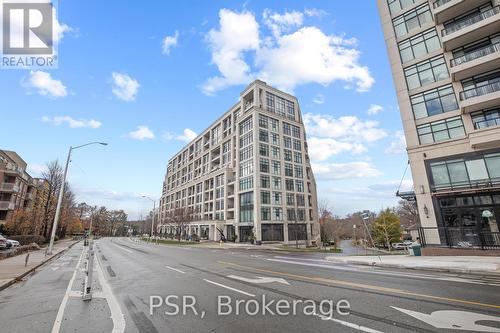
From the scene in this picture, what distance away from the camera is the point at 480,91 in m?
22.0

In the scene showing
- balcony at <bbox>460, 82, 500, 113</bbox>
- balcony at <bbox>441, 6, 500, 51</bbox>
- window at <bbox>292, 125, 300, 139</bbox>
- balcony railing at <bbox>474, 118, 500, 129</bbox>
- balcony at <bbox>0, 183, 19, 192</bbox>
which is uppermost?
window at <bbox>292, 125, 300, 139</bbox>

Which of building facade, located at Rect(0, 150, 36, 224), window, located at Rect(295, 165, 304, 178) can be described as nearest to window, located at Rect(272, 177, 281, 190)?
window, located at Rect(295, 165, 304, 178)

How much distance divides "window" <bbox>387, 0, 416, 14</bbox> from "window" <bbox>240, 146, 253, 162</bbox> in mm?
34661

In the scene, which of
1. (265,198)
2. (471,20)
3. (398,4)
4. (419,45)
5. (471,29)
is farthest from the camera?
(265,198)

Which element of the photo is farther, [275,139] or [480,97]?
[275,139]

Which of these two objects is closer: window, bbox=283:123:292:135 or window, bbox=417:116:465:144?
window, bbox=417:116:465:144

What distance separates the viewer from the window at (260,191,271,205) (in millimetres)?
52406

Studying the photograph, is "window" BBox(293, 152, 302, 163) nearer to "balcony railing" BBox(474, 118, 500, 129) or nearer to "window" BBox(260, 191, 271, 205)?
"window" BBox(260, 191, 271, 205)

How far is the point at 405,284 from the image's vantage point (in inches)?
342

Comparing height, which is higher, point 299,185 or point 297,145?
point 297,145

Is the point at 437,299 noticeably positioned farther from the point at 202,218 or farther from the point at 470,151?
the point at 202,218

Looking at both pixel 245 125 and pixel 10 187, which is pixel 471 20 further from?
pixel 10 187

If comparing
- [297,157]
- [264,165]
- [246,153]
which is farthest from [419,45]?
[297,157]

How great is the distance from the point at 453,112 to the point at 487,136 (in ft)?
12.7
